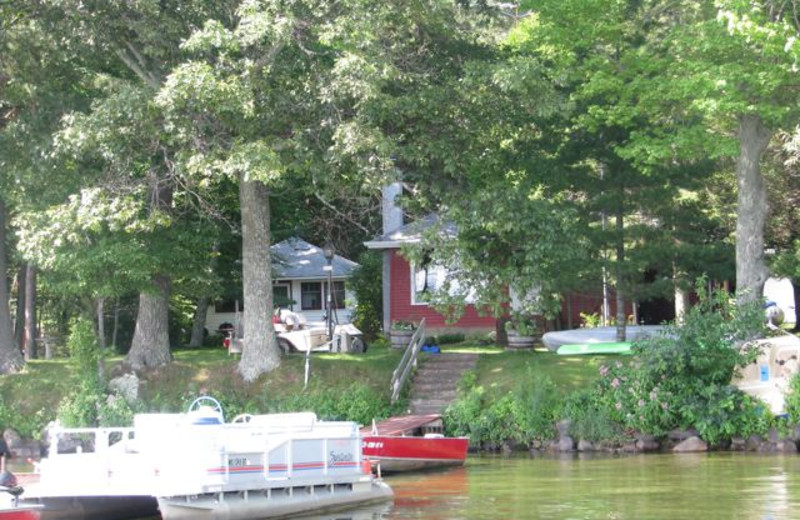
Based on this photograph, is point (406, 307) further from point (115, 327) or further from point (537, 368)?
point (537, 368)

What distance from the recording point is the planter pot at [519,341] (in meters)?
34.5

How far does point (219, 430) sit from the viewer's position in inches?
716

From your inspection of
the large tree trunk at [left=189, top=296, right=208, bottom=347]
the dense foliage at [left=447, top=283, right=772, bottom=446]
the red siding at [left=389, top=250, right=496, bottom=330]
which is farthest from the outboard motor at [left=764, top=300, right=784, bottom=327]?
Answer: the large tree trunk at [left=189, top=296, right=208, bottom=347]

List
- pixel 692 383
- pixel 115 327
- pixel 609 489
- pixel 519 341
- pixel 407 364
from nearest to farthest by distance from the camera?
1. pixel 609 489
2. pixel 692 383
3. pixel 407 364
4. pixel 519 341
5. pixel 115 327

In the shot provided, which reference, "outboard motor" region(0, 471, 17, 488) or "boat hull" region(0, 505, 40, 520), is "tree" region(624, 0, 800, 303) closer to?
"outboard motor" region(0, 471, 17, 488)

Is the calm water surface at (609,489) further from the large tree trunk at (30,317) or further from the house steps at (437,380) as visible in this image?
the large tree trunk at (30,317)

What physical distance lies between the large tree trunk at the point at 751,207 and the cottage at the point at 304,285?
21978 mm

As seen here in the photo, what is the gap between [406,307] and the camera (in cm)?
4291

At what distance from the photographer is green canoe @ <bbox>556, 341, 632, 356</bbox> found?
3200cm

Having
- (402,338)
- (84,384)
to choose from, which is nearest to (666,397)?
(402,338)

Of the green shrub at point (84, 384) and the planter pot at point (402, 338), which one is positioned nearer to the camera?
the green shrub at point (84, 384)

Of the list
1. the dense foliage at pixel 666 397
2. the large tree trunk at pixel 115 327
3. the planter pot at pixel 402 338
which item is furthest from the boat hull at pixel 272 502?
the large tree trunk at pixel 115 327

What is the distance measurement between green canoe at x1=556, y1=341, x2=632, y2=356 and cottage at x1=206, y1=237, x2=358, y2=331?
1831 cm

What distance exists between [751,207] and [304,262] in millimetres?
24944
